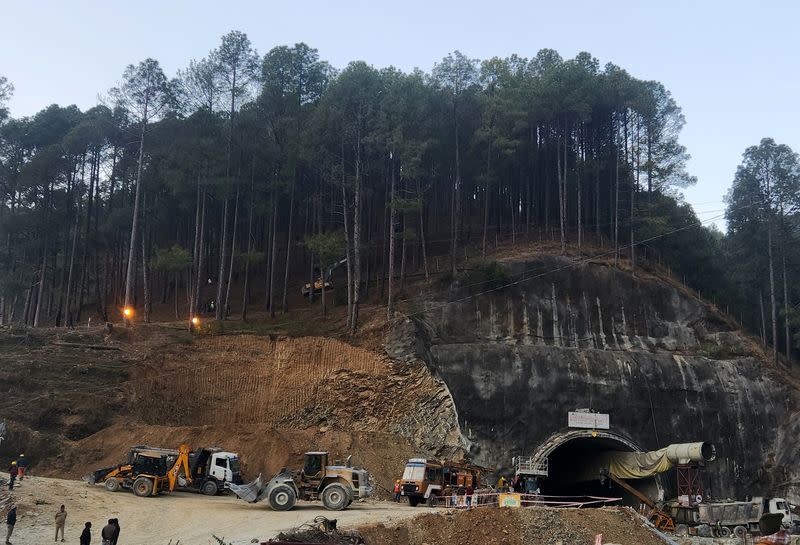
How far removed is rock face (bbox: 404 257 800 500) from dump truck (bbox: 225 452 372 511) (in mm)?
12537

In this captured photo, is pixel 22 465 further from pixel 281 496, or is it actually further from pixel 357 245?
pixel 357 245

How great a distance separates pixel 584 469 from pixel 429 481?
727 inches

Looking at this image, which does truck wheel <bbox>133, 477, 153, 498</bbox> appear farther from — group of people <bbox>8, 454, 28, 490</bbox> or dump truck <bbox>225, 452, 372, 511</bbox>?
group of people <bbox>8, 454, 28, 490</bbox>

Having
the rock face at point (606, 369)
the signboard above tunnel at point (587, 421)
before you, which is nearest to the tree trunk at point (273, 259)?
the rock face at point (606, 369)

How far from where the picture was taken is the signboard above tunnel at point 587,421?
40.5 metres

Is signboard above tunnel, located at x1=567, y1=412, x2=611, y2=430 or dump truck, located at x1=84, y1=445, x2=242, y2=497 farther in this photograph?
signboard above tunnel, located at x1=567, y1=412, x2=611, y2=430

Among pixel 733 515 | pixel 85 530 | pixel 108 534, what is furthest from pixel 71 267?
pixel 733 515

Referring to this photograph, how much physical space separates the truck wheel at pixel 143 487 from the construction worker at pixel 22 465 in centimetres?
423

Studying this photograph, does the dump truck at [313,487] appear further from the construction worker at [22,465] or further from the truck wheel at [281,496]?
the construction worker at [22,465]

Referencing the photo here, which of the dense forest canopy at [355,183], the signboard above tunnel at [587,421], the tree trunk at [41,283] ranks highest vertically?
the dense forest canopy at [355,183]

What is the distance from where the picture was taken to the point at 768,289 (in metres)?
58.3

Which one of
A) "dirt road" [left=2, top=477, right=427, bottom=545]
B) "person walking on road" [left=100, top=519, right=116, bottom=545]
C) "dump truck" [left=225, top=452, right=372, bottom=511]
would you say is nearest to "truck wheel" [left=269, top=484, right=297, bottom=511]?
"dump truck" [left=225, top=452, right=372, bottom=511]

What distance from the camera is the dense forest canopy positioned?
150 ft

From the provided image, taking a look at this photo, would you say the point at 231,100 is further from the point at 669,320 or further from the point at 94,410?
the point at 669,320
